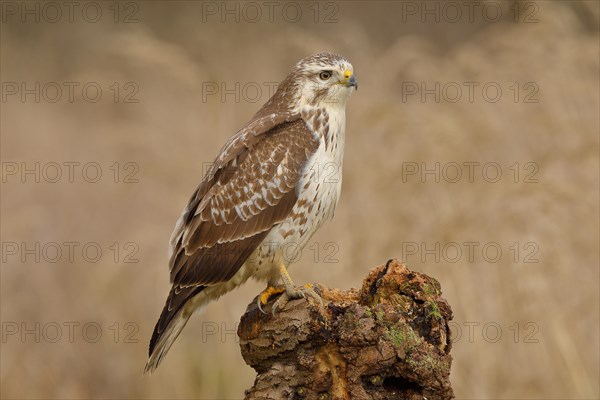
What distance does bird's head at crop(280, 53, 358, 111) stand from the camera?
568 centimetres

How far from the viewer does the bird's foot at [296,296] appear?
4656mm

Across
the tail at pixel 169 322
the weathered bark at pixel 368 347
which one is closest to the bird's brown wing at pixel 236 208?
the tail at pixel 169 322

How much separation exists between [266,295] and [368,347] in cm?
104

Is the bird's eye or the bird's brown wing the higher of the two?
the bird's eye

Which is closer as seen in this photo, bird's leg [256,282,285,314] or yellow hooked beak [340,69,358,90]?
bird's leg [256,282,285,314]

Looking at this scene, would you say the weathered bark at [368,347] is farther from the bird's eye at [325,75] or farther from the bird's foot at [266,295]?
the bird's eye at [325,75]

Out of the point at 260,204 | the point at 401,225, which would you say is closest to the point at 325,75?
the point at 260,204

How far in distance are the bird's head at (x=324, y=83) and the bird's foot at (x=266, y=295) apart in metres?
1.20

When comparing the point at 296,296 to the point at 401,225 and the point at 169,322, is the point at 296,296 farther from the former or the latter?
the point at 401,225

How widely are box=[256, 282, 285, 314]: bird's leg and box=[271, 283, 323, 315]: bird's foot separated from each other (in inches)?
3.8

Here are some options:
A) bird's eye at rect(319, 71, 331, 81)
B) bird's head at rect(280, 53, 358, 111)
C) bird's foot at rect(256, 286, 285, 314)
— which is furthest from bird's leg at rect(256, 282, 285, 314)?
bird's eye at rect(319, 71, 331, 81)

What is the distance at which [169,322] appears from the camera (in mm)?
5434

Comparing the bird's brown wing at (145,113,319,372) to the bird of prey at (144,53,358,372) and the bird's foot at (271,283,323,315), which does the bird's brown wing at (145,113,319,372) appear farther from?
the bird's foot at (271,283,323,315)

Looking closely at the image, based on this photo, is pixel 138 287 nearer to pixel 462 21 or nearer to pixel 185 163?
pixel 185 163
